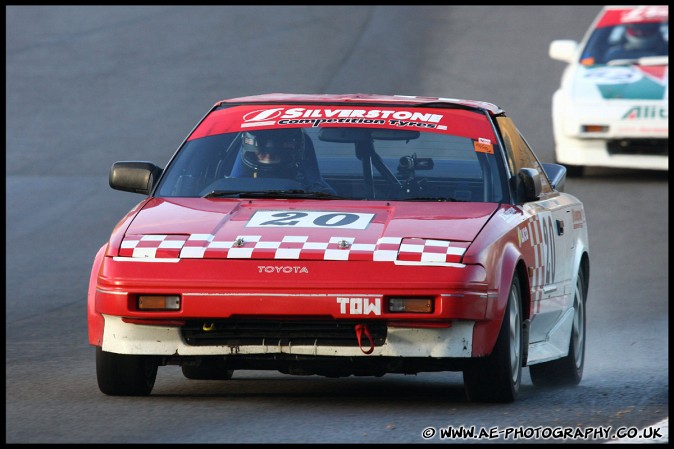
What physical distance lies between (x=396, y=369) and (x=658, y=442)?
1.33 meters

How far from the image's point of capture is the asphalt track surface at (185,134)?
6.96 metres

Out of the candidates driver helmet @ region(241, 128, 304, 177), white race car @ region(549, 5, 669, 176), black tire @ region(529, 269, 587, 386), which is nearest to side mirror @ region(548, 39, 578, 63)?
white race car @ region(549, 5, 669, 176)

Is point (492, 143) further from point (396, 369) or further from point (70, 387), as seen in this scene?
point (70, 387)

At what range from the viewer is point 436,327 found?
7059 mm

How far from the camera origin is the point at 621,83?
54.7 feet

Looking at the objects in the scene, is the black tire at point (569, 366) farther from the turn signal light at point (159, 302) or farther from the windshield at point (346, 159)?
the turn signal light at point (159, 302)

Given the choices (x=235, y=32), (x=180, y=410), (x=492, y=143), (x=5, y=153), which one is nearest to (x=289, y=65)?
(x=235, y=32)

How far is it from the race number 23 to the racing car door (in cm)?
82

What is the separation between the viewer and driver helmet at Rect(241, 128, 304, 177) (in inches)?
328

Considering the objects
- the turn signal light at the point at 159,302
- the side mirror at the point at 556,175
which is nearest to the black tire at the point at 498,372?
the turn signal light at the point at 159,302

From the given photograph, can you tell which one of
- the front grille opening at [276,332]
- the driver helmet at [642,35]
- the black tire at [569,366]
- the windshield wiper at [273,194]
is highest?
the driver helmet at [642,35]

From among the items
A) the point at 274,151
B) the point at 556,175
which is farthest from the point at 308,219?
the point at 556,175

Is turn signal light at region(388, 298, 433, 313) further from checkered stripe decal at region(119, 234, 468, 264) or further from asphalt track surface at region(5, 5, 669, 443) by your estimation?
asphalt track surface at region(5, 5, 669, 443)

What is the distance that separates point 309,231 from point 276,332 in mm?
475
